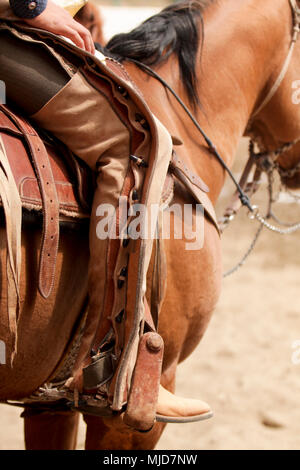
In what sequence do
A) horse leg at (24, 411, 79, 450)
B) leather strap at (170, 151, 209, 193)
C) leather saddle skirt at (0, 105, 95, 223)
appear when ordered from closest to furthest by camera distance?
leather saddle skirt at (0, 105, 95, 223), leather strap at (170, 151, 209, 193), horse leg at (24, 411, 79, 450)

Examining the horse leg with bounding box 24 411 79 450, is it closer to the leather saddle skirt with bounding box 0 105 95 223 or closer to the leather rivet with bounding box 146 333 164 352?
the leather rivet with bounding box 146 333 164 352

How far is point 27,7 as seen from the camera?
1.74m

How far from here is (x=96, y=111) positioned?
6.01ft

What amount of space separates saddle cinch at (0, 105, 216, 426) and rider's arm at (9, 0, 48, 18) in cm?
27

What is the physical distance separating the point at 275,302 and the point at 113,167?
154 inches

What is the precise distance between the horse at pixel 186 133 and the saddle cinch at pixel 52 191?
0.21ft

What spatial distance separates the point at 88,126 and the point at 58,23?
31 cm

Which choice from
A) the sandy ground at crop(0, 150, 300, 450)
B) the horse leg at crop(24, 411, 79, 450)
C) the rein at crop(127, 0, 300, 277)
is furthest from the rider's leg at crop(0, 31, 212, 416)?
the sandy ground at crop(0, 150, 300, 450)

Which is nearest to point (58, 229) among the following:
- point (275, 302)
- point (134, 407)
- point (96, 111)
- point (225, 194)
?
point (96, 111)

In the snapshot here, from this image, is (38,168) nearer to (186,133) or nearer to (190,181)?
(190,181)

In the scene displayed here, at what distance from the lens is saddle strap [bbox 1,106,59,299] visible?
172cm

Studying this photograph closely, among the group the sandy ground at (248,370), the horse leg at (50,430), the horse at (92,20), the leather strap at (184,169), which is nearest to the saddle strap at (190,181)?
the leather strap at (184,169)

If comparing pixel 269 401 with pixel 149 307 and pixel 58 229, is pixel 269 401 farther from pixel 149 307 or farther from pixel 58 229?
pixel 58 229

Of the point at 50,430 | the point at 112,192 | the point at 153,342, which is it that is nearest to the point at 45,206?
the point at 112,192
